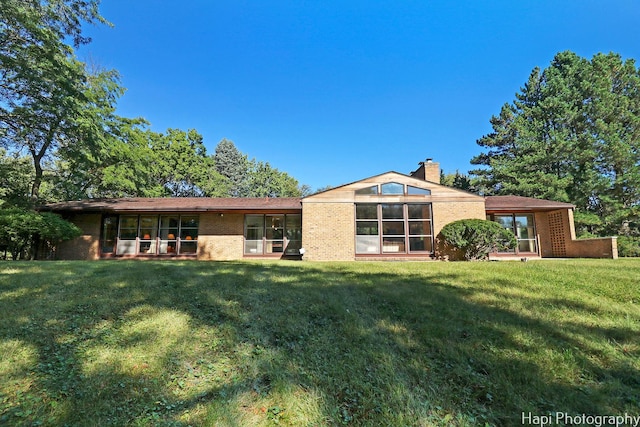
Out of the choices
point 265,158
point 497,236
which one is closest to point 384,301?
point 497,236

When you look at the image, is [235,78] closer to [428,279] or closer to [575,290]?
[428,279]

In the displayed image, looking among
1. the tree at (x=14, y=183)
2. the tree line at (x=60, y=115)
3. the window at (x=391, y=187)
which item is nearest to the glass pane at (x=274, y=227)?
the window at (x=391, y=187)

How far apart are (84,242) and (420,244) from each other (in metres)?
15.9

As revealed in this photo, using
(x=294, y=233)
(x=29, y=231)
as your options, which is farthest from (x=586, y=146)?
(x=29, y=231)

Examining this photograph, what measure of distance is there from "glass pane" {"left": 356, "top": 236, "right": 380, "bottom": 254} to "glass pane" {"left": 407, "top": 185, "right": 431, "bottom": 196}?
258cm

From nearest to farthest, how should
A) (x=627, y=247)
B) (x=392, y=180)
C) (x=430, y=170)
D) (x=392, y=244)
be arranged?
1. (x=392, y=244)
2. (x=392, y=180)
3. (x=430, y=170)
4. (x=627, y=247)

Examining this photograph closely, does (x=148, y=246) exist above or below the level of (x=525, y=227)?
below

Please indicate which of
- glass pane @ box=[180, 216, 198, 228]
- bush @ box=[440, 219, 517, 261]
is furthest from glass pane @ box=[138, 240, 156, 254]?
bush @ box=[440, 219, 517, 261]

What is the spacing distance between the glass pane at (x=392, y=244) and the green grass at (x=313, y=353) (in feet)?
25.1

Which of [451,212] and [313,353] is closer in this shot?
[313,353]

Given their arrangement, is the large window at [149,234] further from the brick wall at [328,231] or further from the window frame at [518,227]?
the window frame at [518,227]

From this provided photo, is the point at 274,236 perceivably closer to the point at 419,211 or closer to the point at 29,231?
the point at 419,211

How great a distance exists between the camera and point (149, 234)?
594 inches

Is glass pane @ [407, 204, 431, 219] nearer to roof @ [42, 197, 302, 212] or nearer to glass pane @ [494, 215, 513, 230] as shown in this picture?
glass pane @ [494, 215, 513, 230]
